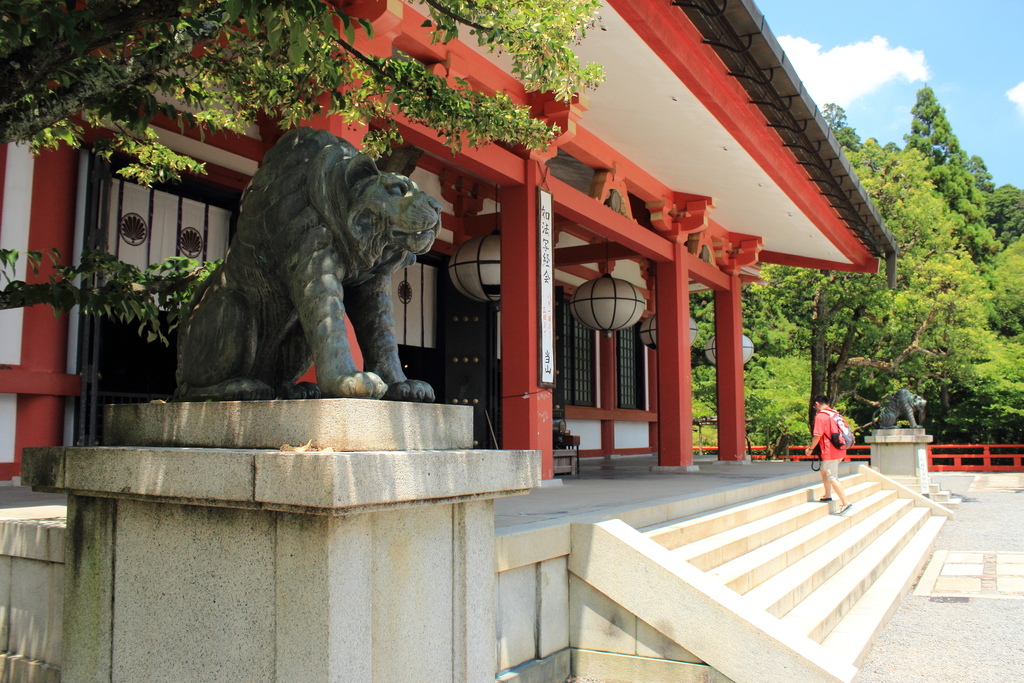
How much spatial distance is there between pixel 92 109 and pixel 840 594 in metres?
5.63

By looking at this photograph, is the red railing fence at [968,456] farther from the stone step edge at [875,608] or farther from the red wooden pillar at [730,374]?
the stone step edge at [875,608]

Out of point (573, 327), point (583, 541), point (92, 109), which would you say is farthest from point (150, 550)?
point (573, 327)

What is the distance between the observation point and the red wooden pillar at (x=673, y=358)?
11258mm

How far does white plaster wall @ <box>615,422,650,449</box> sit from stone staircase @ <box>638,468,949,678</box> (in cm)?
753

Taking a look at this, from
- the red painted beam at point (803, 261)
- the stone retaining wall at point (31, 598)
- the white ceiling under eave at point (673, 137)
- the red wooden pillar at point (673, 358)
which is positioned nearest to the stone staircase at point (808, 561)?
the red wooden pillar at point (673, 358)

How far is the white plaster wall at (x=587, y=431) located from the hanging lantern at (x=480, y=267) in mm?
5841

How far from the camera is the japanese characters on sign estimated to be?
25.3ft

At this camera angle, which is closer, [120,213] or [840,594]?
[840,594]

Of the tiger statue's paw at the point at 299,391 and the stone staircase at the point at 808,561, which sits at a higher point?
the tiger statue's paw at the point at 299,391

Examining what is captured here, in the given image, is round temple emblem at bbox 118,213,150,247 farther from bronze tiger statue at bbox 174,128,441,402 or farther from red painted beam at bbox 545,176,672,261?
bronze tiger statue at bbox 174,128,441,402

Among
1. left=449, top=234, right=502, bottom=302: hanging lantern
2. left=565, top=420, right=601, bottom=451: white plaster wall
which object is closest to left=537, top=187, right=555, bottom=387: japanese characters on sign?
left=449, top=234, right=502, bottom=302: hanging lantern

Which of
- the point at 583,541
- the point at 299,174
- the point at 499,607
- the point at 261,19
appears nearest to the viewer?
the point at 299,174

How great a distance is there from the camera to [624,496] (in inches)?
255

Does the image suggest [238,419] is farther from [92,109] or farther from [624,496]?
[624,496]
